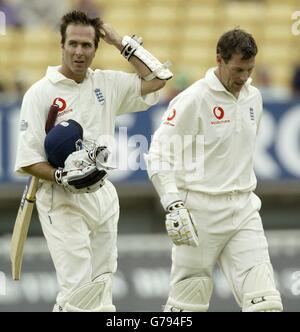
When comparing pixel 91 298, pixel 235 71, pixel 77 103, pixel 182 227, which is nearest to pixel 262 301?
pixel 182 227

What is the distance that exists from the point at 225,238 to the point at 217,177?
16.0 inches

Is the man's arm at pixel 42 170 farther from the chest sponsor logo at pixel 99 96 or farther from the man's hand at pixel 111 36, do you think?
the man's hand at pixel 111 36

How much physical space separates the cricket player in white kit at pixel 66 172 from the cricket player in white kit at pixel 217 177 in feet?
1.20

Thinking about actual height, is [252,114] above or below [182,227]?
above

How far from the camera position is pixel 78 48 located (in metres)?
7.56

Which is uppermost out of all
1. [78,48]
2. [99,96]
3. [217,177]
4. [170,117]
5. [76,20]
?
[76,20]

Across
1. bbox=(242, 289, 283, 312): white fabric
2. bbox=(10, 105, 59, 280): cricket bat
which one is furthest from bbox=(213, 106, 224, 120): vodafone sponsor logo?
bbox=(242, 289, 283, 312): white fabric

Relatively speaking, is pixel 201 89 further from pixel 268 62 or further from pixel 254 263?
pixel 268 62

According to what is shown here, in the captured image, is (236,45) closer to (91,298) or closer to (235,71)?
(235,71)

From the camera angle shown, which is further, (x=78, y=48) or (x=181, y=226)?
(x=78, y=48)

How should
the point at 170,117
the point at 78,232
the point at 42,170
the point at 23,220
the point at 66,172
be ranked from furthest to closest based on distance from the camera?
the point at 23,220 < the point at 170,117 < the point at 78,232 < the point at 42,170 < the point at 66,172

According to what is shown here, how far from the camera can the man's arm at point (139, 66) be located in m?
7.88

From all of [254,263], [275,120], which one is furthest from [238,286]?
[275,120]
